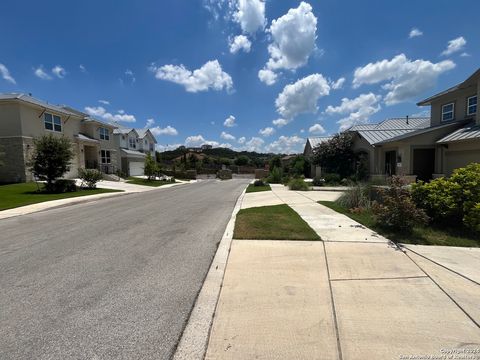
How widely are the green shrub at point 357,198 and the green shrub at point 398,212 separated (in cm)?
280

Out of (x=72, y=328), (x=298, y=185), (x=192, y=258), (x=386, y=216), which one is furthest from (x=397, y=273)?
(x=298, y=185)

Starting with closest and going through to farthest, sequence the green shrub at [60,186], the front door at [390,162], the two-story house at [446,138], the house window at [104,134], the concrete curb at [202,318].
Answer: the concrete curb at [202,318] < the two-story house at [446,138] < the green shrub at [60,186] < the front door at [390,162] < the house window at [104,134]

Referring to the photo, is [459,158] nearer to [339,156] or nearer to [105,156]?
[339,156]

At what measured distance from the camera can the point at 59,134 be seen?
2572cm

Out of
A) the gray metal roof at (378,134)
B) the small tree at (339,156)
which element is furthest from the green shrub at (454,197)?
the small tree at (339,156)

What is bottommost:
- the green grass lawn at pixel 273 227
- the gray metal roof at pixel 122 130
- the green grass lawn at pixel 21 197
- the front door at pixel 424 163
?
the green grass lawn at pixel 273 227

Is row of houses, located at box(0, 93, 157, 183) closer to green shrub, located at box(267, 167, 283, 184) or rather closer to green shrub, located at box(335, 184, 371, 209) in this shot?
green shrub, located at box(267, 167, 283, 184)

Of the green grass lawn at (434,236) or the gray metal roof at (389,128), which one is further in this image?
the gray metal roof at (389,128)

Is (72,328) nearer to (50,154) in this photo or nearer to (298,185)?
(298,185)

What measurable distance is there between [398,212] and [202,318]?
5.34 m

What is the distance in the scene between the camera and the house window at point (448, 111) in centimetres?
1809

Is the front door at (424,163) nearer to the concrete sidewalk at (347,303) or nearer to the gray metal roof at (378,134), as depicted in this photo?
the gray metal roof at (378,134)

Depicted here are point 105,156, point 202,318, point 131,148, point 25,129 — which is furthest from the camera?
point 131,148

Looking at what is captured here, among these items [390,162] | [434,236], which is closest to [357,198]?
[434,236]
